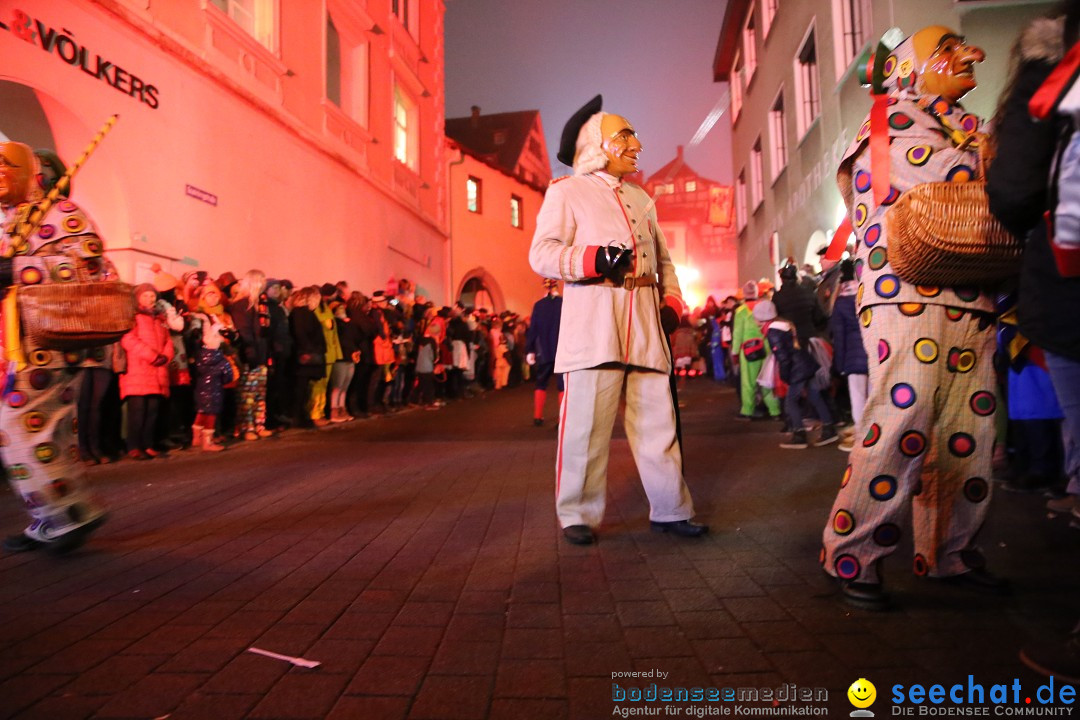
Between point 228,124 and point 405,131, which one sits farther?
point 405,131

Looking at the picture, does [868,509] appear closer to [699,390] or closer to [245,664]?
[245,664]

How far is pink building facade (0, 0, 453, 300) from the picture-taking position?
8.48 meters

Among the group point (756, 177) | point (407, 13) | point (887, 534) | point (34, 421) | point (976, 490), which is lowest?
point (887, 534)

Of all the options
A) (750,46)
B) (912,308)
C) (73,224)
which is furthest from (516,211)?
(912,308)

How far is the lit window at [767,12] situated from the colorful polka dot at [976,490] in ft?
59.1

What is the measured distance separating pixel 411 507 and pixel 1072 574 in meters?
3.47

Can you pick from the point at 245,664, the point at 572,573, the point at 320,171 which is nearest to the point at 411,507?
the point at 572,573

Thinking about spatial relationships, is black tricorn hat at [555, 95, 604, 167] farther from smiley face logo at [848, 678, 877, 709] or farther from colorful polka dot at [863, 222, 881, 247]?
smiley face logo at [848, 678, 877, 709]

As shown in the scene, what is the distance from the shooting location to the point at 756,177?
867 inches

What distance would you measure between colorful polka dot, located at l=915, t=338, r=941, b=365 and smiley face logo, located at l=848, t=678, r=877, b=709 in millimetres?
1166

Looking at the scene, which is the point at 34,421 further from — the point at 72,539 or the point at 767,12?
the point at 767,12

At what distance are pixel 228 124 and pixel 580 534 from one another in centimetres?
1050

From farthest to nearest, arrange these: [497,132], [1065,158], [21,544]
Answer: [497,132]
[21,544]
[1065,158]

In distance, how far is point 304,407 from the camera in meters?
10.3
